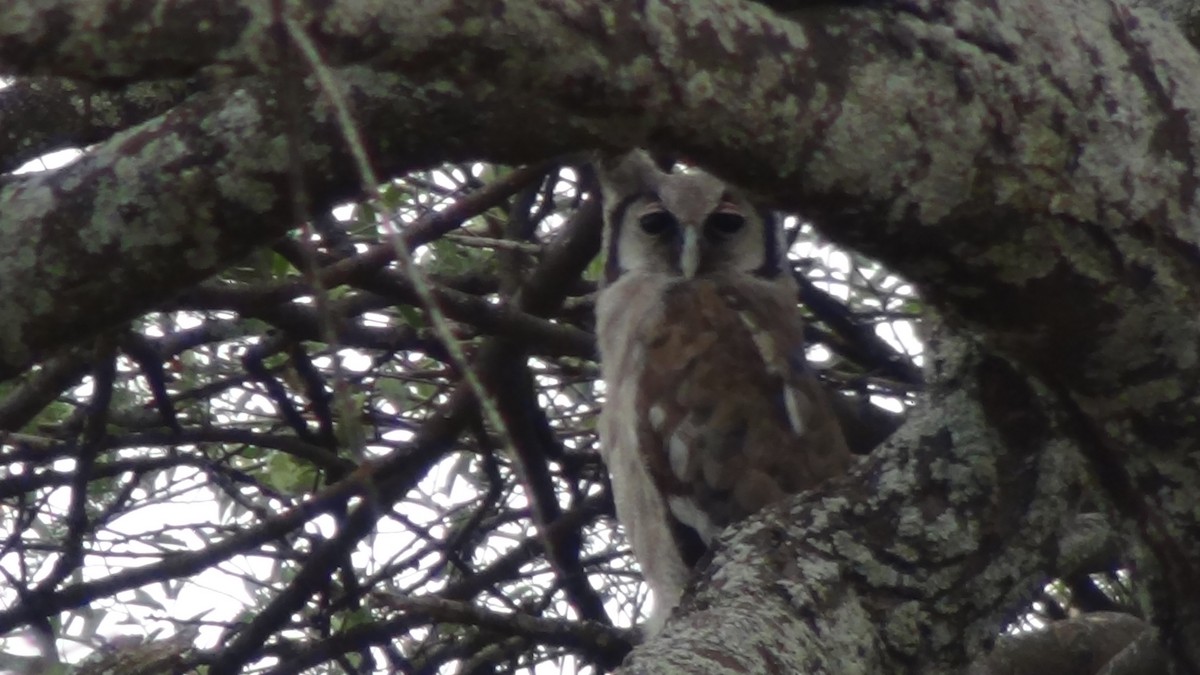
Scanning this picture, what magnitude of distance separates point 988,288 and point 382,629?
1.88m

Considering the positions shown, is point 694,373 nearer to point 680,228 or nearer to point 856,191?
point 680,228

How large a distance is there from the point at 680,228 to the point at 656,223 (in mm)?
70

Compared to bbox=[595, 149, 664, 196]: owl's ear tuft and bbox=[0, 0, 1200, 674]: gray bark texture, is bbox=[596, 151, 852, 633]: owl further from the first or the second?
bbox=[0, 0, 1200, 674]: gray bark texture

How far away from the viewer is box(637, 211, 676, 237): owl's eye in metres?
4.22

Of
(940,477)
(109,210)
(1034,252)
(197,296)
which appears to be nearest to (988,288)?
(1034,252)

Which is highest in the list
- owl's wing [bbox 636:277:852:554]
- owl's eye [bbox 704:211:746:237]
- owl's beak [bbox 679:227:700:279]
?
owl's eye [bbox 704:211:746:237]

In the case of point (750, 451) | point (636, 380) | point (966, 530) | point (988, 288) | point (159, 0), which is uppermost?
point (636, 380)

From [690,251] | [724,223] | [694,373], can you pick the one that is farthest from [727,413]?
[724,223]

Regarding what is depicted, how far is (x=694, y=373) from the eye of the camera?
3930 millimetres

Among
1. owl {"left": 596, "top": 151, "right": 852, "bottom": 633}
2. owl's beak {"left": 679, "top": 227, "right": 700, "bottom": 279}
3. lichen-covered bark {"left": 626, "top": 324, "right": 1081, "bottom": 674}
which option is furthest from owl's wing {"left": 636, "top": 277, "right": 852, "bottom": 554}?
lichen-covered bark {"left": 626, "top": 324, "right": 1081, "bottom": 674}

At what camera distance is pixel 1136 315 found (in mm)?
1749

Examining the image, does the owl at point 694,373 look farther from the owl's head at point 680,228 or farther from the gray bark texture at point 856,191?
the gray bark texture at point 856,191

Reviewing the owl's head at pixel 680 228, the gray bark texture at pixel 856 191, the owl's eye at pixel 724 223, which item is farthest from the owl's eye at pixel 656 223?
the gray bark texture at pixel 856 191

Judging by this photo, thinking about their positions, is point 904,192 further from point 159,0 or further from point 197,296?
point 197,296
